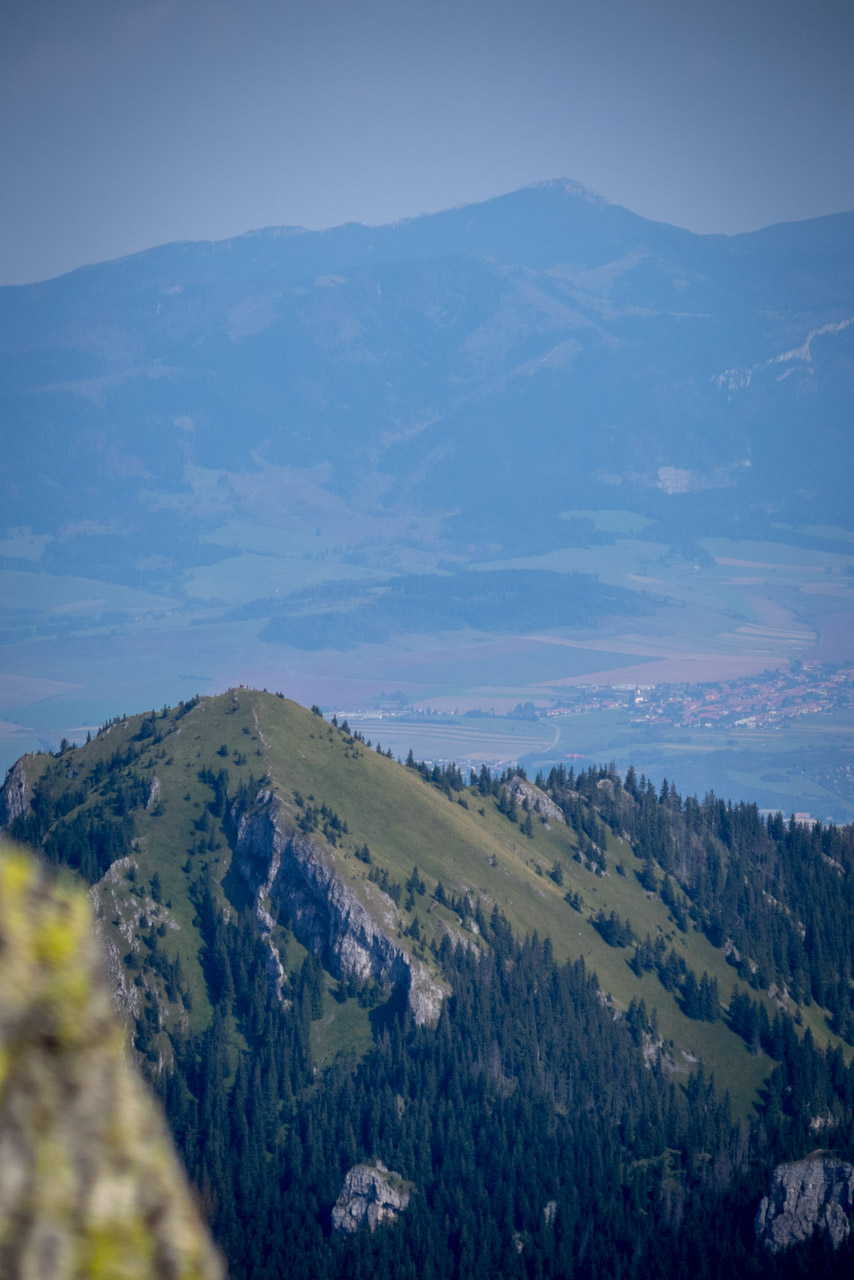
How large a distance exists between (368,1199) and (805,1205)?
61.5 m

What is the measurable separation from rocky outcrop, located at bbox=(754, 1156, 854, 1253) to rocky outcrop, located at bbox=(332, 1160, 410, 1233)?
167ft

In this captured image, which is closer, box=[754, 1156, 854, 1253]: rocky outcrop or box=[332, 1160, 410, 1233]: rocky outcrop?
box=[332, 1160, 410, 1233]: rocky outcrop

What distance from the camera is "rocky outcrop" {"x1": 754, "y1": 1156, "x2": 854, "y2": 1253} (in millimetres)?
182000

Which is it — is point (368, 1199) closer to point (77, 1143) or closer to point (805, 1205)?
point (805, 1205)

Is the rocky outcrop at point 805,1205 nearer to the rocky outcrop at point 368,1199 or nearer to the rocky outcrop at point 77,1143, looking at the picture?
the rocky outcrop at point 368,1199

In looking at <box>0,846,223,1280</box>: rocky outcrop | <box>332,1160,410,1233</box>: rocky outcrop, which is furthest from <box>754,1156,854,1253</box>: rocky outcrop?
<box>0,846,223,1280</box>: rocky outcrop

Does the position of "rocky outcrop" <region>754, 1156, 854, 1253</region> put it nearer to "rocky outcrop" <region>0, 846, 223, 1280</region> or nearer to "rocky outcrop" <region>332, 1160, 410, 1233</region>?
"rocky outcrop" <region>332, 1160, 410, 1233</region>

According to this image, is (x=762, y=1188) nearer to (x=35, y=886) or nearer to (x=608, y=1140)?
(x=608, y=1140)

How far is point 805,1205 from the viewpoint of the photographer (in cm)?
18400

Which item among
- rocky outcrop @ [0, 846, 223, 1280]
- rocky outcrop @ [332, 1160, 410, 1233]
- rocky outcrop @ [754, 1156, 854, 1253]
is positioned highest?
rocky outcrop @ [0, 846, 223, 1280]

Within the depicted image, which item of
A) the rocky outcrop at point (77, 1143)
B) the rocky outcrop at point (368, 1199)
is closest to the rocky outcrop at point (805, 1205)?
the rocky outcrop at point (368, 1199)

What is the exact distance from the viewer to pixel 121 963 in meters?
193

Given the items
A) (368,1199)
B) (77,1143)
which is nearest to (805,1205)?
(368,1199)

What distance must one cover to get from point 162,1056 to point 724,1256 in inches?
3290
